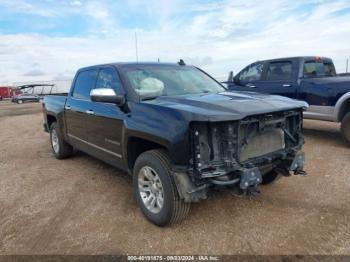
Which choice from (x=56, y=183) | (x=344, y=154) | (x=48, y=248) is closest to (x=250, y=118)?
(x=48, y=248)

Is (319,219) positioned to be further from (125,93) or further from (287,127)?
(125,93)

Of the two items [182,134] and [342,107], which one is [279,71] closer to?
[342,107]

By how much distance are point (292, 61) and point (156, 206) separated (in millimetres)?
6098

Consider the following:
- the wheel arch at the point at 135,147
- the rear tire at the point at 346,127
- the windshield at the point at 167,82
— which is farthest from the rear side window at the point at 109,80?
the rear tire at the point at 346,127

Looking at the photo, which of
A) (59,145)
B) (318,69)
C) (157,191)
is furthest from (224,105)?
(318,69)

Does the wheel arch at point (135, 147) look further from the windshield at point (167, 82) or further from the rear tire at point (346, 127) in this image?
the rear tire at point (346, 127)

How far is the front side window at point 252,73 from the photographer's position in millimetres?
9205

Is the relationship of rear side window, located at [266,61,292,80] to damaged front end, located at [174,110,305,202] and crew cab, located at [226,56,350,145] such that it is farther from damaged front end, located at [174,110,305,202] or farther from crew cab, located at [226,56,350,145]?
damaged front end, located at [174,110,305,202]

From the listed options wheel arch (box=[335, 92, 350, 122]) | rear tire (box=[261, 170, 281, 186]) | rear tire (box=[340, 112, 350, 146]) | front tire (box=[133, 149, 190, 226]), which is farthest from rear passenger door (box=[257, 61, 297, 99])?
front tire (box=[133, 149, 190, 226])

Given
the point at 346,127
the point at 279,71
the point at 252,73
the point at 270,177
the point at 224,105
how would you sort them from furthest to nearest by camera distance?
the point at 252,73 → the point at 279,71 → the point at 346,127 → the point at 270,177 → the point at 224,105

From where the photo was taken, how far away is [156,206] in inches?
151

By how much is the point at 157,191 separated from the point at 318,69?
253 inches

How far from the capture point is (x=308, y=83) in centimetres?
779

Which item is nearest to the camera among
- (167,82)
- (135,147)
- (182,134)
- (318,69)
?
(182,134)
